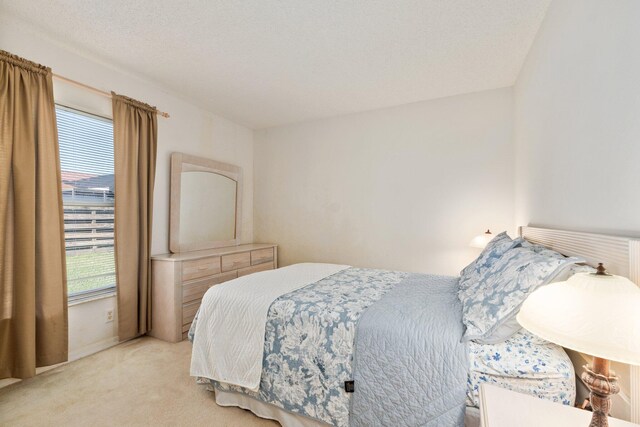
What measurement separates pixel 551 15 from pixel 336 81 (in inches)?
65.8

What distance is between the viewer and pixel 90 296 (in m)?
2.46

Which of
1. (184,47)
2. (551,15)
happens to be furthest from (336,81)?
(551,15)

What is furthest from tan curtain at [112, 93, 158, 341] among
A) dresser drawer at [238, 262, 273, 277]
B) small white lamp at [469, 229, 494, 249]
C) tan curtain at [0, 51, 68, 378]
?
small white lamp at [469, 229, 494, 249]

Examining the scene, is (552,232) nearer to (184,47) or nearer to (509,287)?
(509,287)

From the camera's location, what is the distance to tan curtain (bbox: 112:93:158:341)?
2582 millimetres

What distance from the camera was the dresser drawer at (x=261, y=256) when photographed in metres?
3.64

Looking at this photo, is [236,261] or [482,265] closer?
[482,265]

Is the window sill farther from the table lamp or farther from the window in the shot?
the table lamp

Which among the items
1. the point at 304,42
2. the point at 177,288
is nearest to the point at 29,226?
the point at 177,288

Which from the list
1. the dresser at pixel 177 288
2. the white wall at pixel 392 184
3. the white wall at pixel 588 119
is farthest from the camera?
the white wall at pixel 392 184

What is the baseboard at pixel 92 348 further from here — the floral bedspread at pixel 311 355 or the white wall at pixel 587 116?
the white wall at pixel 587 116

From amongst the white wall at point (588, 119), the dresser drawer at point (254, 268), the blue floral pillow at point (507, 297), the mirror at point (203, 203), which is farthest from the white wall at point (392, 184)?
the blue floral pillow at point (507, 297)

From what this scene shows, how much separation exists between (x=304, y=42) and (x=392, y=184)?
1894mm

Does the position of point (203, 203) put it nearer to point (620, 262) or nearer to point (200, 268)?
point (200, 268)
